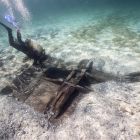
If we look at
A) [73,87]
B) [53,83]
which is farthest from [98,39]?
[73,87]

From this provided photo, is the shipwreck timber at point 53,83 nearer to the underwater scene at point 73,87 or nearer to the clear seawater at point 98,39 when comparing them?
the underwater scene at point 73,87

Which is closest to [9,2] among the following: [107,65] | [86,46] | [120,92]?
[86,46]

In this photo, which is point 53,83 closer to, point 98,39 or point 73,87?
point 73,87

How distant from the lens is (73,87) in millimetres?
5984

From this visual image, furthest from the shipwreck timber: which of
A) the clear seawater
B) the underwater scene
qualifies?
the clear seawater

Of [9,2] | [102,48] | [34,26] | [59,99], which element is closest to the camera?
[59,99]

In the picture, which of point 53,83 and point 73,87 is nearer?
point 73,87

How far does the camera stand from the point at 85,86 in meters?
6.33

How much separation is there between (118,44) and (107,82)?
11.0ft

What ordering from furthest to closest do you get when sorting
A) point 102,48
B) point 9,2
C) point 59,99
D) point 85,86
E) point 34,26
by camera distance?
point 9,2, point 34,26, point 102,48, point 85,86, point 59,99

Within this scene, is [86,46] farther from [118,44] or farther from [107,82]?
[107,82]

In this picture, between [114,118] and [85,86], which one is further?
[85,86]

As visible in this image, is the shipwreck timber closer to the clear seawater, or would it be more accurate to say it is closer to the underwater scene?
the underwater scene

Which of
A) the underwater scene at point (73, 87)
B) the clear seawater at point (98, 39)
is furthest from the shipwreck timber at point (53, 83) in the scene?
the clear seawater at point (98, 39)
